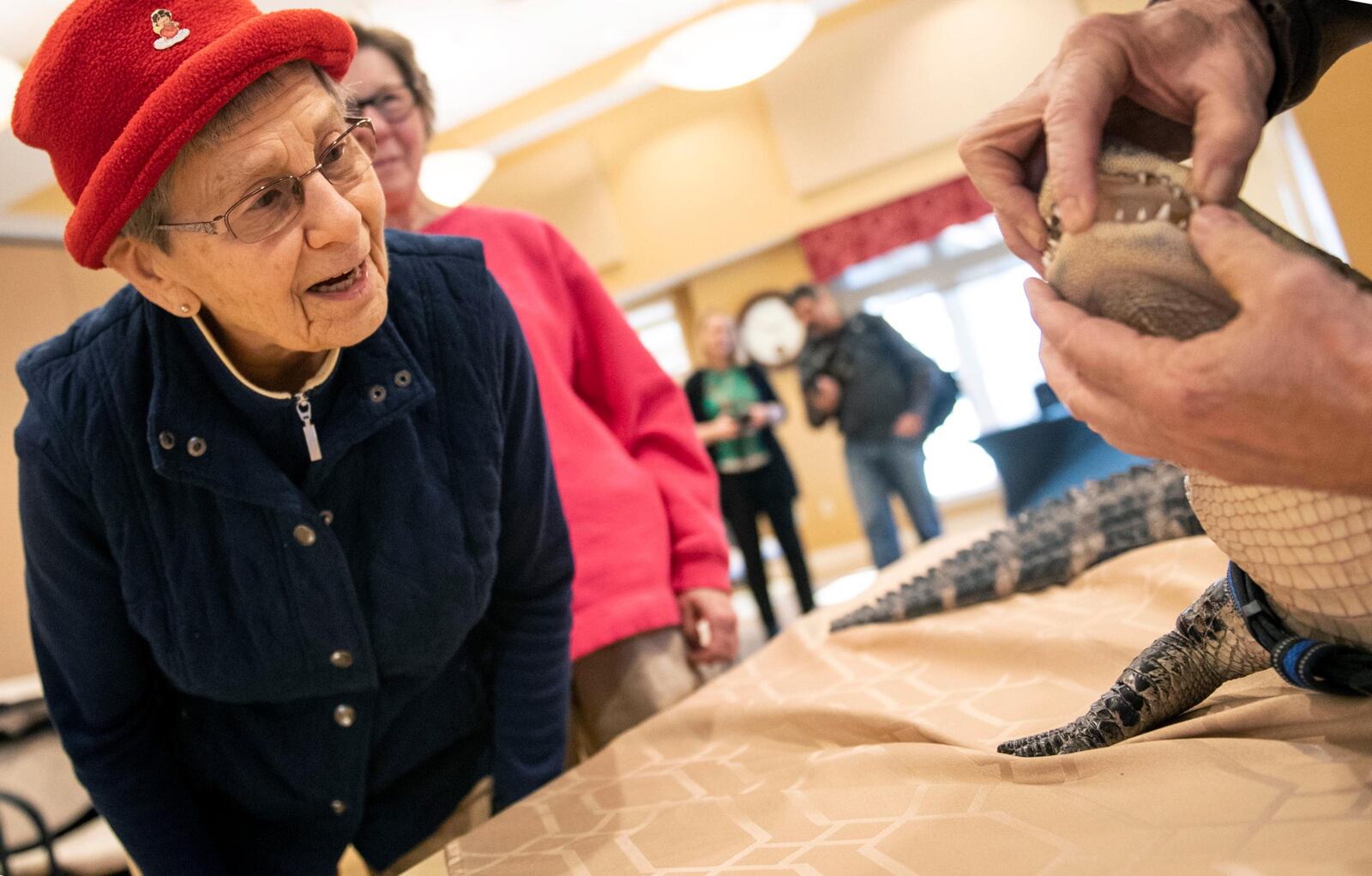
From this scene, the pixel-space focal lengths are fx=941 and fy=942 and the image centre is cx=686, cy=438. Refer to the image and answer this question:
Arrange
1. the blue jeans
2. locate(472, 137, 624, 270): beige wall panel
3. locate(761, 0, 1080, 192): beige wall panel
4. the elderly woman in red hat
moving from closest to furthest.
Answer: the elderly woman in red hat, the blue jeans, locate(761, 0, 1080, 192): beige wall panel, locate(472, 137, 624, 270): beige wall panel

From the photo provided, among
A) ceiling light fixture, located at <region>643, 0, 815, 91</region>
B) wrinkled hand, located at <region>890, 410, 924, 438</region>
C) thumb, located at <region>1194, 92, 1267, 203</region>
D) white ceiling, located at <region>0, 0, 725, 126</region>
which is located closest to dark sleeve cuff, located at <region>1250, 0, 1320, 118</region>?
thumb, located at <region>1194, 92, 1267, 203</region>

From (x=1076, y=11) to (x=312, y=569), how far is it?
22.8 feet

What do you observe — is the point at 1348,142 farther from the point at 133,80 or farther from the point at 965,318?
the point at 965,318

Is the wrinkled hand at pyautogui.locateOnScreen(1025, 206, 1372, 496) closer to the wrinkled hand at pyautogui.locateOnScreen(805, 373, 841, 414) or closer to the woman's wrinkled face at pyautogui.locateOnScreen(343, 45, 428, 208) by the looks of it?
the woman's wrinkled face at pyautogui.locateOnScreen(343, 45, 428, 208)

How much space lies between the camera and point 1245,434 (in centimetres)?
54

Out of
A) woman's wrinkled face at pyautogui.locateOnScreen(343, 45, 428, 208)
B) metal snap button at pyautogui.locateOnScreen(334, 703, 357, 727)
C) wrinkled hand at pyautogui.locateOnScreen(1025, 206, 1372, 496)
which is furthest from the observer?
woman's wrinkled face at pyautogui.locateOnScreen(343, 45, 428, 208)

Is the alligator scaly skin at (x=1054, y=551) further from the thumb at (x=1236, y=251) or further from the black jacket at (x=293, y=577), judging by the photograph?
the thumb at (x=1236, y=251)

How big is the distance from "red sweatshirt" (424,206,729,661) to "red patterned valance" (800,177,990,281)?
598 cm

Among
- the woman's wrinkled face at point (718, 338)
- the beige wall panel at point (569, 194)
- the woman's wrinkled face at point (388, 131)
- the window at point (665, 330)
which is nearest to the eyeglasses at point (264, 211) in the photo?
the woman's wrinkled face at point (388, 131)

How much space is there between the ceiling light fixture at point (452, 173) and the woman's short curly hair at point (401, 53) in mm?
3940

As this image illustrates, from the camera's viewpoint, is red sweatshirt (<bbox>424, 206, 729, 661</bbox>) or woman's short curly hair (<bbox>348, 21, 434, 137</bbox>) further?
woman's short curly hair (<bbox>348, 21, 434, 137</bbox>)

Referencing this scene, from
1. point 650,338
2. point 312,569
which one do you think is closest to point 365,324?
point 312,569

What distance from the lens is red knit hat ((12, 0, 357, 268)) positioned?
856 mm

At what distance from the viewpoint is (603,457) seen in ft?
5.08
